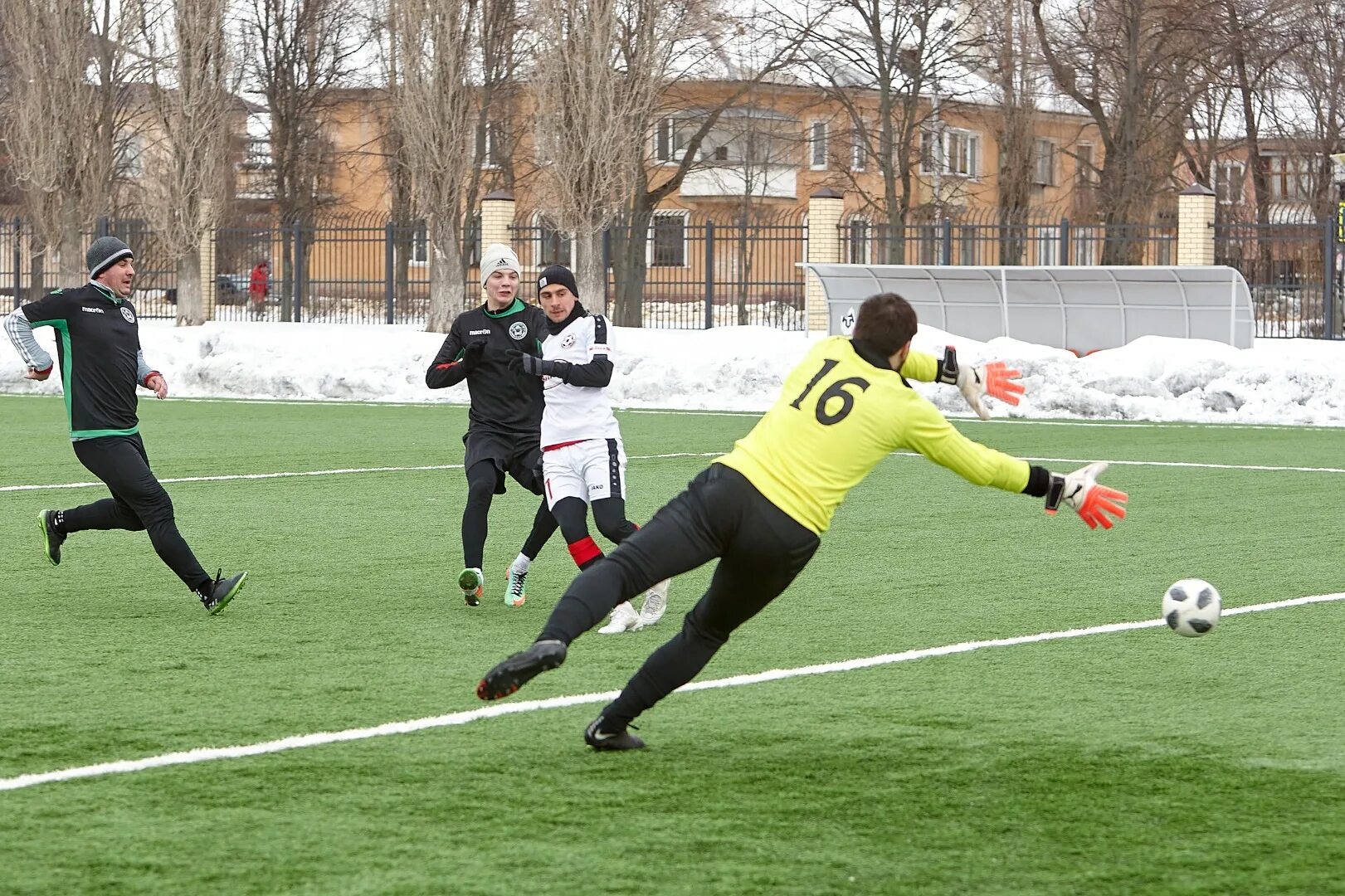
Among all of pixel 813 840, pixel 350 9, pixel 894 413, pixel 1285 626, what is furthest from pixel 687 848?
pixel 350 9

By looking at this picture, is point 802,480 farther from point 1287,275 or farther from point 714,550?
point 1287,275

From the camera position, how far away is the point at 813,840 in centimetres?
549

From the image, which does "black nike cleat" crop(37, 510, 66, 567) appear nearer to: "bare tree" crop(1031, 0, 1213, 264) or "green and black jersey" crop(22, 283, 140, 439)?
"green and black jersey" crop(22, 283, 140, 439)

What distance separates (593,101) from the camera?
3397cm

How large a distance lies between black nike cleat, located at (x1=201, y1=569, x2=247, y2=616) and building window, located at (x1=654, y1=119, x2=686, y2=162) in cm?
3666

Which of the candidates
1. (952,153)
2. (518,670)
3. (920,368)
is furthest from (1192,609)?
(952,153)

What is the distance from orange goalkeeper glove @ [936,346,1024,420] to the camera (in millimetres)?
6508

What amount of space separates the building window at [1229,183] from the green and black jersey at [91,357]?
41131 mm

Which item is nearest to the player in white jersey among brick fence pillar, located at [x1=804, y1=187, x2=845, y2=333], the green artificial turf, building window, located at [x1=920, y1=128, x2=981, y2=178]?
the green artificial turf

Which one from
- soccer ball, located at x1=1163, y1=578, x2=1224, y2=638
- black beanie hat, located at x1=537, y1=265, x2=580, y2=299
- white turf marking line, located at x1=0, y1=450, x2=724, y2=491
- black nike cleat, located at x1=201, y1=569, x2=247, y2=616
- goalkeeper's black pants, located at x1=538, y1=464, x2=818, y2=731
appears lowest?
white turf marking line, located at x1=0, y1=450, x2=724, y2=491

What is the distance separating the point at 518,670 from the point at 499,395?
4.43 meters

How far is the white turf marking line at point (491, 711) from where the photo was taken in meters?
6.21

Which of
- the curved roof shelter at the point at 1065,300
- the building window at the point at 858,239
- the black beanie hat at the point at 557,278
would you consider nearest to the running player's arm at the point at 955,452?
the black beanie hat at the point at 557,278

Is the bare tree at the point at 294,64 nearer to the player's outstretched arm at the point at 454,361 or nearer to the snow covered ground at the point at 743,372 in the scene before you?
the snow covered ground at the point at 743,372
